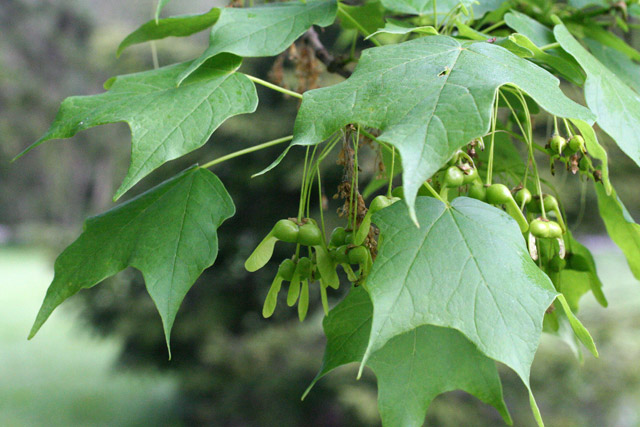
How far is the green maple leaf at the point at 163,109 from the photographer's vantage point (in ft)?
1.35

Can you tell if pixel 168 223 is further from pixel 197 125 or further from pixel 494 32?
pixel 494 32

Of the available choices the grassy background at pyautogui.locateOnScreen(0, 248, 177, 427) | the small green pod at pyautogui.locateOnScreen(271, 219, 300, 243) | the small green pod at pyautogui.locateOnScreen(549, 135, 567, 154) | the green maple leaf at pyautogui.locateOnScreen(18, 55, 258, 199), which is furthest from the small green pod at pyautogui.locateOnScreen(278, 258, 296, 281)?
the grassy background at pyautogui.locateOnScreen(0, 248, 177, 427)

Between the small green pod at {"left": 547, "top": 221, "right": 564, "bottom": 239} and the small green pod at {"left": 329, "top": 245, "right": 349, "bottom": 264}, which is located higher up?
the small green pod at {"left": 547, "top": 221, "right": 564, "bottom": 239}

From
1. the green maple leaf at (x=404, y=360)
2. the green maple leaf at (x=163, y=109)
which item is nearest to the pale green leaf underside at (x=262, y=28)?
the green maple leaf at (x=163, y=109)

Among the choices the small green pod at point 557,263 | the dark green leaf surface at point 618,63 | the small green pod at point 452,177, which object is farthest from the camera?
the dark green leaf surface at point 618,63

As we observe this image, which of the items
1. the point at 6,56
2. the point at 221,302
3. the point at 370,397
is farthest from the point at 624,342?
the point at 6,56

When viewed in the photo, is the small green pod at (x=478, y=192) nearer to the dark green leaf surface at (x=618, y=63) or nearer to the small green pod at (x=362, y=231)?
the small green pod at (x=362, y=231)

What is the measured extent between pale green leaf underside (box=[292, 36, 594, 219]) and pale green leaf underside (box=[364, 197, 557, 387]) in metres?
0.08

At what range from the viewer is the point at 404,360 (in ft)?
1.61

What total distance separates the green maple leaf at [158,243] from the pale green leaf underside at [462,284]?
16 centimetres

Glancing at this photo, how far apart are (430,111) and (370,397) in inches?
71.1

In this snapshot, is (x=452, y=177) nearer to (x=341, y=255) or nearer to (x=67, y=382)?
(x=341, y=255)

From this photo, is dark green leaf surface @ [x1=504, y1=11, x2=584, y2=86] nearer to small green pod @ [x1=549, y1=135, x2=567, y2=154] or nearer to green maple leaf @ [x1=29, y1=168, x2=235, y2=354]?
small green pod @ [x1=549, y1=135, x2=567, y2=154]

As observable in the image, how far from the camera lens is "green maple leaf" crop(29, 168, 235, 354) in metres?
0.44
